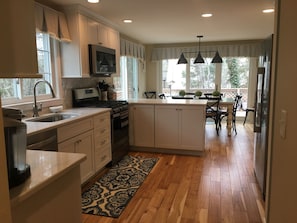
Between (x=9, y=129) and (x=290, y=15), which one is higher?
(x=290, y=15)

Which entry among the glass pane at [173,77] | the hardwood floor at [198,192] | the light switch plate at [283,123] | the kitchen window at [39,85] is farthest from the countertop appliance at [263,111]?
the glass pane at [173,77]

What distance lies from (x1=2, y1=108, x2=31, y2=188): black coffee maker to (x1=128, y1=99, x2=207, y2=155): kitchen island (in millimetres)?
3190

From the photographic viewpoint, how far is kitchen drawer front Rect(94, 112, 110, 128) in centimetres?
322

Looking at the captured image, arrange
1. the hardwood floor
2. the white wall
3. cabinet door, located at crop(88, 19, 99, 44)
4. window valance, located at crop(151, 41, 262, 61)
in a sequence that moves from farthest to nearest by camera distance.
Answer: window valance, located at crop(151, 41, 262, 61) → cabinet door, located at crop(88, 19, 99, 44) → the hardwood floor → the white wall

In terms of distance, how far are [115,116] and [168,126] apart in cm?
97

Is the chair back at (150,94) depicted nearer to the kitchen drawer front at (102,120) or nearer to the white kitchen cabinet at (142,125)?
the white kitchen cabinet at (142,125)

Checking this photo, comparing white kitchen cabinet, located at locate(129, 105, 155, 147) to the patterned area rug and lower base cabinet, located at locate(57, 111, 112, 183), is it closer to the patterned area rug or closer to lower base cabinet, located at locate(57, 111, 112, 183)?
the patterned area rug

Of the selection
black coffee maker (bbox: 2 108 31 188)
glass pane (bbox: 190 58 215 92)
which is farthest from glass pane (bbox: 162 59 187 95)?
black coffee maker (bbox: 2 108 31 188)

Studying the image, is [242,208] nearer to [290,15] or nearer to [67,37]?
[290,15]

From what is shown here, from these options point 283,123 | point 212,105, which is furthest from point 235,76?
point 283,123

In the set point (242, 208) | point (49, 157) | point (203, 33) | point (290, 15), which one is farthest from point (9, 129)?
point (203, 33)

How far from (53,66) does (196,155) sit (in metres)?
2.64

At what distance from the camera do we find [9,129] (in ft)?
3.22

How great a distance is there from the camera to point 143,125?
4.34 m
